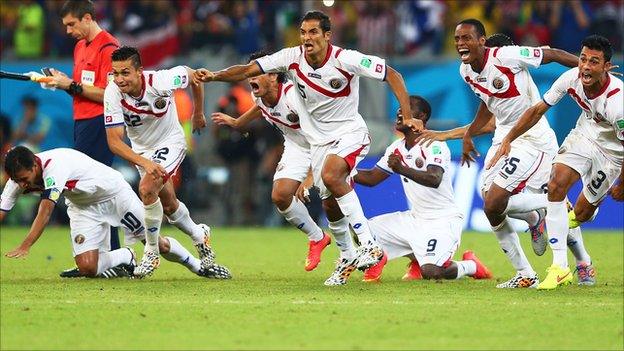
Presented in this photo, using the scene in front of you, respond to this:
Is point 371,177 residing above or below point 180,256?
above

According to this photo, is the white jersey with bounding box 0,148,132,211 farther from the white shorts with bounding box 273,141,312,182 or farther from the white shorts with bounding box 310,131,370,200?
the white shorts with bounding box 310,131,370,200

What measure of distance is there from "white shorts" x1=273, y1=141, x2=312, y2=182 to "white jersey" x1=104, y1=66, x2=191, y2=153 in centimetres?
107

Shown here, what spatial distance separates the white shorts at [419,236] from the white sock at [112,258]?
2574 mm

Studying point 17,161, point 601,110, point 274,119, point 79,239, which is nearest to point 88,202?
→ point 79,239

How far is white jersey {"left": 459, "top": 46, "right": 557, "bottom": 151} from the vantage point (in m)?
12.3

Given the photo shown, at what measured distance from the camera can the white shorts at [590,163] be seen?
11.9 m

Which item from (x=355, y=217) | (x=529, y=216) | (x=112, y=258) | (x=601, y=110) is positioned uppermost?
(x=601, y=110)

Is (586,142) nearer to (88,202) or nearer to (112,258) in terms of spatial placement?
(112,258)

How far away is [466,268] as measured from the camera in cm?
1323

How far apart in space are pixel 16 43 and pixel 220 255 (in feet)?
27.9

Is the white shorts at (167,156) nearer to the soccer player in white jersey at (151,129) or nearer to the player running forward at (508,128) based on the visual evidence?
the soccer player in white jersey at (151,129)

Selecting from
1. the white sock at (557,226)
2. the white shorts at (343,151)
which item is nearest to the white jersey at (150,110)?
the white shorts at (343,151)

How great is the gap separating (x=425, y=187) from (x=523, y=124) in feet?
7.26

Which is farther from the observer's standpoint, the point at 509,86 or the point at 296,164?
the point at 296,164
